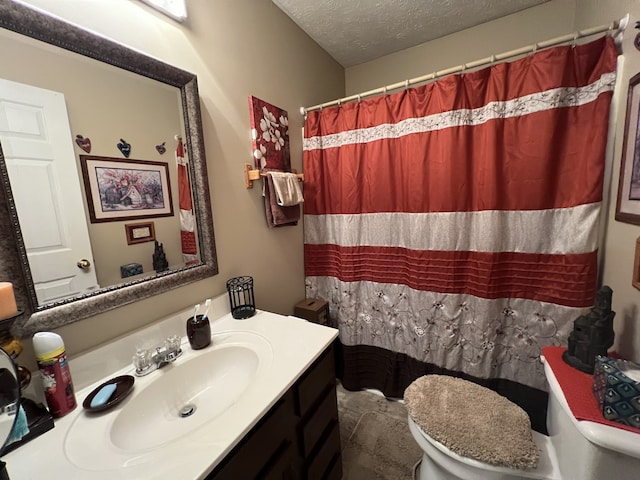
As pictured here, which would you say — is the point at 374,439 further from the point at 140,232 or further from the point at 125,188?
the point at 125,188

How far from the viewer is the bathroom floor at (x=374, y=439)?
1279 mm

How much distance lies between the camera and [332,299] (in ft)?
6.05

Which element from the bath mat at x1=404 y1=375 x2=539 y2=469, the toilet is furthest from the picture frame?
the bath mat at x1=404 y1=375 x2=539 y2=469

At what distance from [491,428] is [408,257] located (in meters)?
0.86

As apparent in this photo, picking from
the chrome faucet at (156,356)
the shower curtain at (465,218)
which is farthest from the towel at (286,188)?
the chrome faucet at (156,356)

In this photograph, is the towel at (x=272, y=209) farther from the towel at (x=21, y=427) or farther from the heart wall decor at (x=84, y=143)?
the towel at (x=21, y=427)

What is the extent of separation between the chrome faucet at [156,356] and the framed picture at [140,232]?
1.29 feet

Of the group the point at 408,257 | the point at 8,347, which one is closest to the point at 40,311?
the point at 8,347

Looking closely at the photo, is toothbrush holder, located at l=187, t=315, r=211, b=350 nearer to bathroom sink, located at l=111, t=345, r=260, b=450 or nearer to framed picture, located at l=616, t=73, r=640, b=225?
bathroom sink, located at l=111, t=345, r=260, b=450

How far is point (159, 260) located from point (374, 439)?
151 cm

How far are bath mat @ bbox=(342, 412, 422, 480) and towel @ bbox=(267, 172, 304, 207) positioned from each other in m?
1.43

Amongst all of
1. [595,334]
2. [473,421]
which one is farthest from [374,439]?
[595,334]

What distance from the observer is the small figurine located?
979 millimetres

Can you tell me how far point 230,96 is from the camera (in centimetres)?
124
